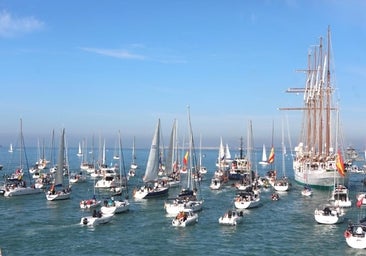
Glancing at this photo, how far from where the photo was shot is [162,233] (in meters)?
59.2

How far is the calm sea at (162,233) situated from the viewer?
51969 millimetres

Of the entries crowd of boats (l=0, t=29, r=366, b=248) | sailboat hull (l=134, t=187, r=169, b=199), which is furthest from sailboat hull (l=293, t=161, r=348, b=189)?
sailboat hull (l=134, t=187, r=169, b=199)

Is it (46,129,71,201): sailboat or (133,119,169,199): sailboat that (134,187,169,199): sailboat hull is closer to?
(133,119,169,199): sailboat

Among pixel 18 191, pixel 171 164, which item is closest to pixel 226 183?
pixel 171 164

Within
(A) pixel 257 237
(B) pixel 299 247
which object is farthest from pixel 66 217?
(B) pixel 299 247

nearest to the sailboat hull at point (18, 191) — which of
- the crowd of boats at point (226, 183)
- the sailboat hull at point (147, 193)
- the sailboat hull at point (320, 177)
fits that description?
the crowd of boats at point (226, 183)

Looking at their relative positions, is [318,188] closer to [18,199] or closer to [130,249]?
[18,199]

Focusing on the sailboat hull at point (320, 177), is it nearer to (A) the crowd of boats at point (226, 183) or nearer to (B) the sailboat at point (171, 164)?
(A) the crowd of boats at point (226, 183)

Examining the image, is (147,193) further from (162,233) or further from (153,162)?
(162,233)

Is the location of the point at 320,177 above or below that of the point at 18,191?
above

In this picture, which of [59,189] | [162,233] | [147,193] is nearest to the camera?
[162,233]

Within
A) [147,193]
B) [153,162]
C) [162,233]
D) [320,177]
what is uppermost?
[153,162]

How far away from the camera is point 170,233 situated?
5934 centimetres

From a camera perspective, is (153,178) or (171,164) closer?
(153,178)
